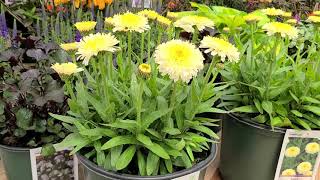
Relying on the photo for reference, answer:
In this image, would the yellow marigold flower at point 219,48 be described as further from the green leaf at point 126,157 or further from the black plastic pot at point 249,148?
the black plastic pot at point 249,148

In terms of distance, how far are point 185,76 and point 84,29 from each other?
290 millimetres

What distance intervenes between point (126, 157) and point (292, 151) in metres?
0.53

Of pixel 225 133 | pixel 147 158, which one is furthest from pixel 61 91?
pixel 225 133

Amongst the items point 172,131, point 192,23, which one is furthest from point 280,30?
point 172,131

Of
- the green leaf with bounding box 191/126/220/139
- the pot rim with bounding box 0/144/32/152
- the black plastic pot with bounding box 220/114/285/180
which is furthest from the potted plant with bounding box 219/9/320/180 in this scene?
the pot rim with bounding box 0/144/32/152

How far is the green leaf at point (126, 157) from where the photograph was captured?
2.56ft

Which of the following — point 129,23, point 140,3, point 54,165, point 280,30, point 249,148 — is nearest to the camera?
point 129,23

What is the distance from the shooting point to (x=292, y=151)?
3.55ft

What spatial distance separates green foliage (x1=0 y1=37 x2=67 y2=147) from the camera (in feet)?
3.05

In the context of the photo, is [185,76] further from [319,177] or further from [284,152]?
[319,177]

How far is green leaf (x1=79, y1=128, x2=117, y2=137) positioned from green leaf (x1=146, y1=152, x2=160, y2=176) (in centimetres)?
9

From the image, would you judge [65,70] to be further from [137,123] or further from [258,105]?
[258,105]

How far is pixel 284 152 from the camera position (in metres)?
1.08

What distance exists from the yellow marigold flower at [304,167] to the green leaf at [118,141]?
572 millimetres
